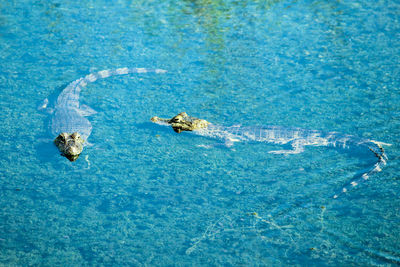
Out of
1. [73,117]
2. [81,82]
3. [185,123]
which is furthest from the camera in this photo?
[81,82]

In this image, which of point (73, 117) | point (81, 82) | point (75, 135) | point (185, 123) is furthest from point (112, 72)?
point (185, 123)

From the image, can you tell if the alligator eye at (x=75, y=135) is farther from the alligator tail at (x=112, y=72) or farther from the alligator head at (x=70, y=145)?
the alligator tail at (x=112, y=72)

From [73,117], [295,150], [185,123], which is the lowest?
[73,117]

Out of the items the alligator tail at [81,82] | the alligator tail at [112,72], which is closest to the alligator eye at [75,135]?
the alligator tail at [81,82]

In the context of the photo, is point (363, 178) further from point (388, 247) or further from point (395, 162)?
point (388, 247)

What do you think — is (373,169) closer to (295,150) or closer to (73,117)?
(295,150)
